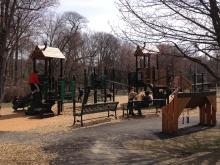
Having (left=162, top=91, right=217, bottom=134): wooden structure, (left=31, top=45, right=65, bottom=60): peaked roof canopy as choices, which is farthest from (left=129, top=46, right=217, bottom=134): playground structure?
(left=31, top=45, right=65, bottom=60): peaked roof canopy

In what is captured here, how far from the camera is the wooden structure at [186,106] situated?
1656cm

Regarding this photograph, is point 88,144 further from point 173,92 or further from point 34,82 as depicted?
point 34,82

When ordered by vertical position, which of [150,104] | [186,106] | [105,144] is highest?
[186,106]

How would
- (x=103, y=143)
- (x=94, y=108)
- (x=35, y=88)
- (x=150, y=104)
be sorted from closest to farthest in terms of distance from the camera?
(x=103, y=143)
(x=94, y=108)
(x=35, y=88)
(x=150, y=104)

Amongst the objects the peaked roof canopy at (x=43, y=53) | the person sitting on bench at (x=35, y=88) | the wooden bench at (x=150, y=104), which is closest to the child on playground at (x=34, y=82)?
the person sitting on bench at (x=35, y=88)

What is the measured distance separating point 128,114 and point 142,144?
9.00 metres

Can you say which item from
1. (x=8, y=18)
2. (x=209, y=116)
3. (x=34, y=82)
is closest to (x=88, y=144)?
(x=209, y=116)

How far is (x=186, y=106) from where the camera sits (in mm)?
17828

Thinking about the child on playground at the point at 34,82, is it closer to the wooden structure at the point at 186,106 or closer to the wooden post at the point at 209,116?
the wooden structure at the point at 186,106

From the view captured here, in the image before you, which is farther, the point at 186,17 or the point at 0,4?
the point at 0,4

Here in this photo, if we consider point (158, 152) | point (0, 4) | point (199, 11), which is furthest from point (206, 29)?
point (0, 4)

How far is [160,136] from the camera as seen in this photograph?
15.7 metres

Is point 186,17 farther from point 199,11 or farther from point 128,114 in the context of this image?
point 128,114

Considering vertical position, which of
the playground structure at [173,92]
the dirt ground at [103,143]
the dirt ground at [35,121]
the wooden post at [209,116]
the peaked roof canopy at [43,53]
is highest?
the peaked roof canopy at [43,53]
